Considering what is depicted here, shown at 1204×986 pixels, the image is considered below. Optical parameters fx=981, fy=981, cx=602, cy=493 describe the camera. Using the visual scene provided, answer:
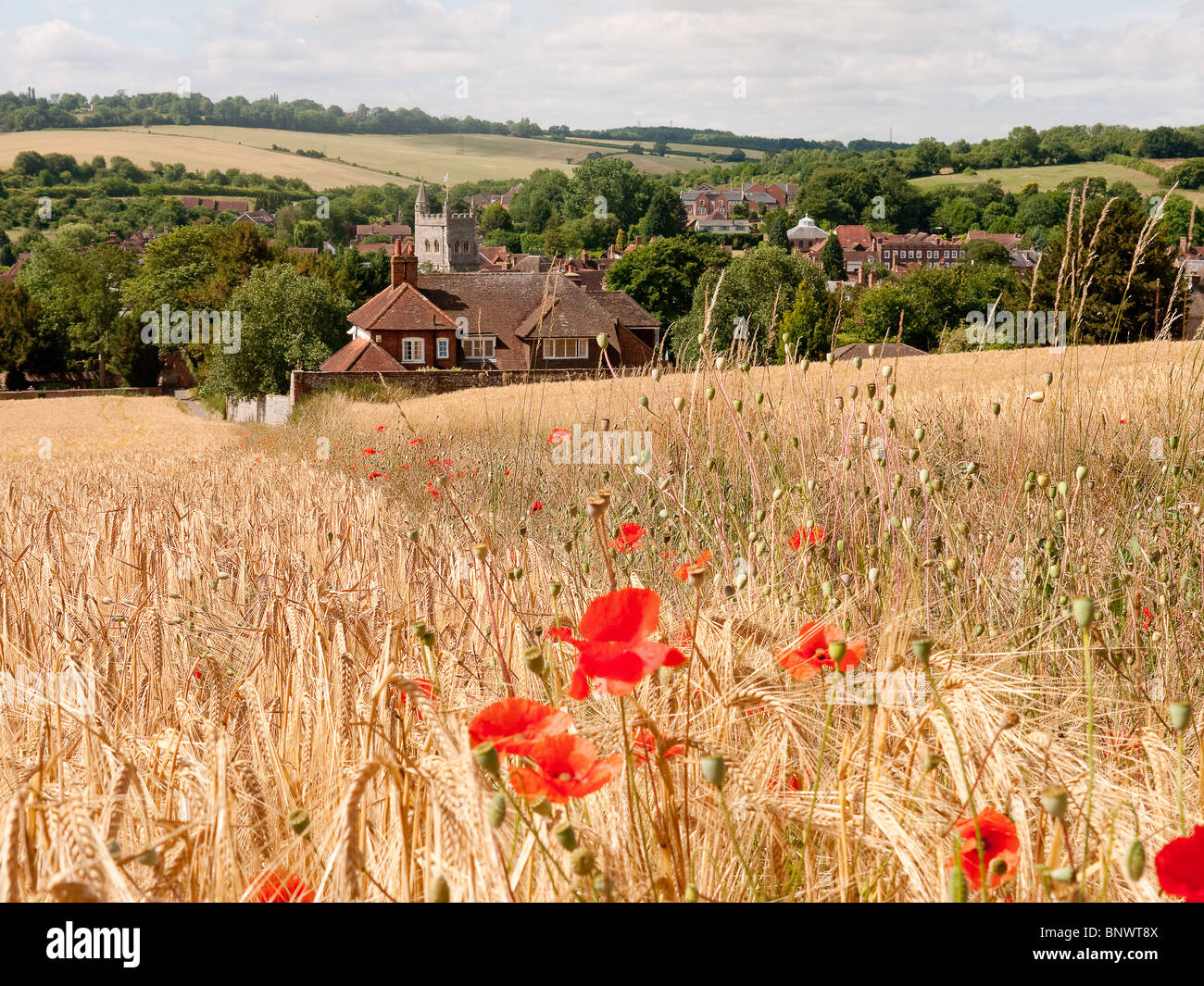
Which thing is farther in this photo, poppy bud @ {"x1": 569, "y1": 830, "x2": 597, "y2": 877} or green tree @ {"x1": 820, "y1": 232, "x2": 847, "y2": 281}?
green tree @ {"x1": 820, "y1": 232, "x2": 847, "y2": 281}

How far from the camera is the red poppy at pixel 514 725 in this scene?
1.00 m

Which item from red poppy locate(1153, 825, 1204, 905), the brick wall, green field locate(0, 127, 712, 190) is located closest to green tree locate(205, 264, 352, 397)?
the brick wall

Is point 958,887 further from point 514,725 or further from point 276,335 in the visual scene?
point 276,335

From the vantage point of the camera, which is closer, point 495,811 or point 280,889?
point 495,811

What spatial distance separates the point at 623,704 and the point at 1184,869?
22.8 inches

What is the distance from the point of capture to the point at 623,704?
1159mm

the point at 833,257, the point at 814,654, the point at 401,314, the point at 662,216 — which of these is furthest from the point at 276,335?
the point at 662,216

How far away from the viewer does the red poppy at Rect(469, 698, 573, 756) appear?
1.00 metres

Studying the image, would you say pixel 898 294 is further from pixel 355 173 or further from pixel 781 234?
pixel 355 173

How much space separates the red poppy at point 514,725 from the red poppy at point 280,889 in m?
0.27

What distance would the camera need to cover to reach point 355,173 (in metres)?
160

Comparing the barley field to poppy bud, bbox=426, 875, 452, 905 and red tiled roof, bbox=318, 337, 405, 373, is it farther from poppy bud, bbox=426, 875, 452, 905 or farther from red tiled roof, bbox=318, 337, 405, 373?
red tiled roof, bbox=318, 337, 405, 373

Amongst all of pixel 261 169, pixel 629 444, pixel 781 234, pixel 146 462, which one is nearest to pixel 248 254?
pixel 146 462

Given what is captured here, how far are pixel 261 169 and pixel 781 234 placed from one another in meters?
84.5
